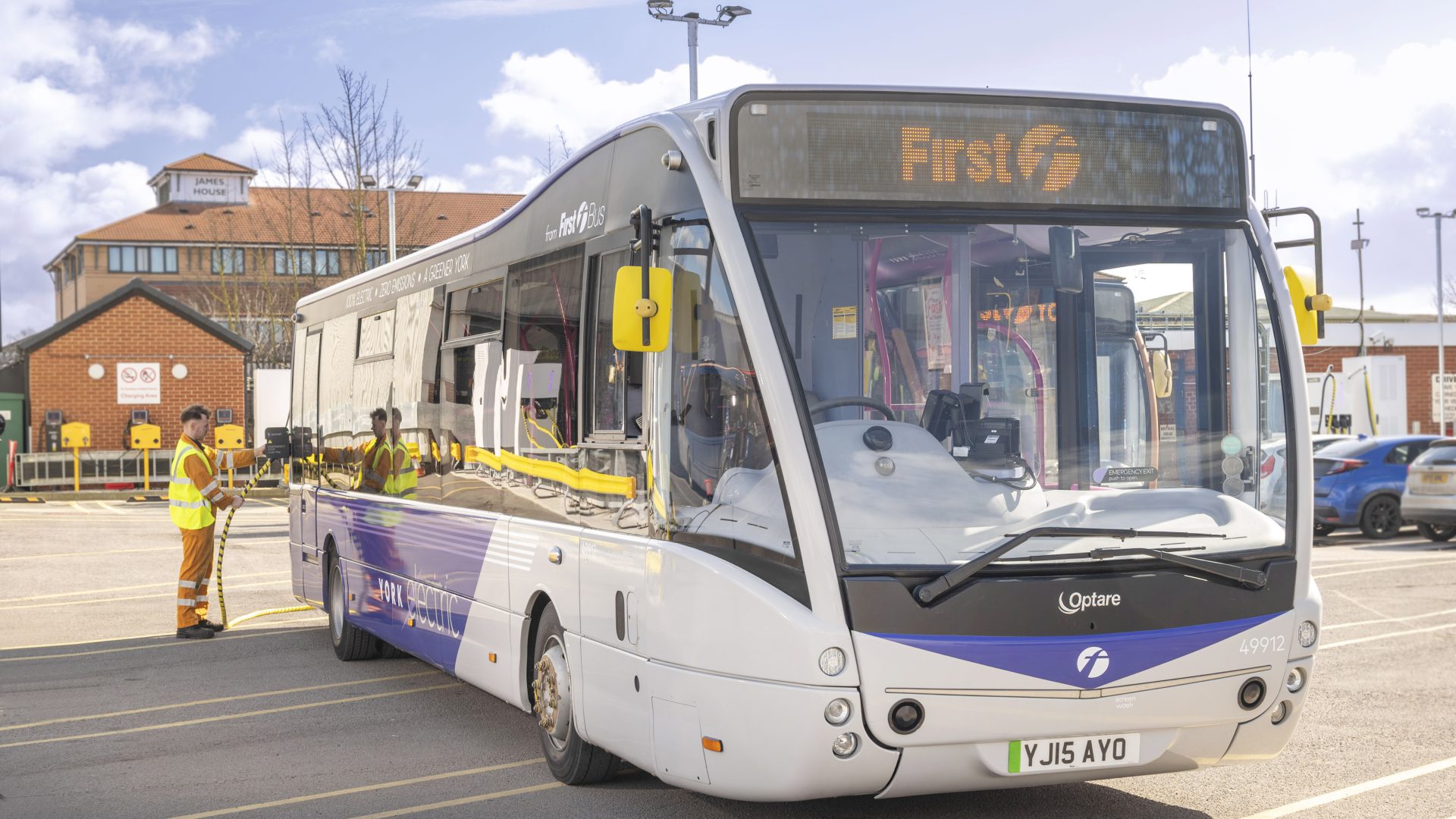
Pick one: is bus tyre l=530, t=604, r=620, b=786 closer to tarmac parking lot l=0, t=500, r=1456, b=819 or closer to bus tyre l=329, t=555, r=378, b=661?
tarmac parking lot l=0, t=500, r=1456, b=819

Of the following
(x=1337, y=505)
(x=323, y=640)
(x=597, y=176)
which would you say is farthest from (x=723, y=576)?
(x=1337, y=505)

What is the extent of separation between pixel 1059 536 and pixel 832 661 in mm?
941

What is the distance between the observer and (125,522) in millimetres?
27281

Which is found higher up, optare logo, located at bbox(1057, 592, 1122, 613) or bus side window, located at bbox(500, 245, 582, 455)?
bus side window, located at bbox(500, 245, 582, 455)

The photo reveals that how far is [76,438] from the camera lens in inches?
1483

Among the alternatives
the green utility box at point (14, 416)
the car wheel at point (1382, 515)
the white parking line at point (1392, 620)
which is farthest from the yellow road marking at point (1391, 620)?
the green utility box at point (14, 416)

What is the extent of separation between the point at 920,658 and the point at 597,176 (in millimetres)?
2798

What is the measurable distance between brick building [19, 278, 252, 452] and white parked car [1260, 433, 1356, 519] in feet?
122

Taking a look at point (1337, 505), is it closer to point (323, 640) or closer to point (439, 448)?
point (323, 640)

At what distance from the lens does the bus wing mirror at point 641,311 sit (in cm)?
554

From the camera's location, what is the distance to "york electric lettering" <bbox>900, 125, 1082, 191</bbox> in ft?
19.0

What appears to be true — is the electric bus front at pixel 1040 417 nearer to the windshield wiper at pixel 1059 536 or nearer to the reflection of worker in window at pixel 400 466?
the windshield wiper at pixel 1059 536

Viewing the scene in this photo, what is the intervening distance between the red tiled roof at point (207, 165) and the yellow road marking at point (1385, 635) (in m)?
98.9

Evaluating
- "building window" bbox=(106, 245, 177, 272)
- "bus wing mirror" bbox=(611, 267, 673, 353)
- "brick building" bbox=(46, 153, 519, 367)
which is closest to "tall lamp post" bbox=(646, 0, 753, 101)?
"bus wing mirror" bbox=(611, 267, 673, 353)
